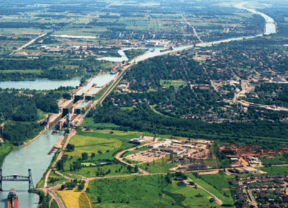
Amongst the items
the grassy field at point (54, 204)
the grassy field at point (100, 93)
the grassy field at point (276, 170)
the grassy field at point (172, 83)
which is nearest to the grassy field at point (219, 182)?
the grassy field at point (276, 170)

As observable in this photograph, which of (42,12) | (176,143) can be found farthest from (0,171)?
(42,12)

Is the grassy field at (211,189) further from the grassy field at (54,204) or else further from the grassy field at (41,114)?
the grassy field at (41,114)

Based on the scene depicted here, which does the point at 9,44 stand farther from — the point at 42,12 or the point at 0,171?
the point at 0,171

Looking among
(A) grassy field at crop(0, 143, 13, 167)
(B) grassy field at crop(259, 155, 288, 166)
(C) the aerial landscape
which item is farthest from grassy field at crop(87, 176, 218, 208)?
(A) grassy field at crop(0, 143, 13, 167)

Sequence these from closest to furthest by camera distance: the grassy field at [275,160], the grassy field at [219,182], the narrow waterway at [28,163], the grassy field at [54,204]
A: the grassy field at [54,204], the narrow waterway at [28,163], the grassy field at [219,182], the grassy field at [275,160]

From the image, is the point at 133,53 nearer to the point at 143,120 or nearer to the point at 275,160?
the point at 143,120

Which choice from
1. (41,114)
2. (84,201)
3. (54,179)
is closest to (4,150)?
(54,179)
